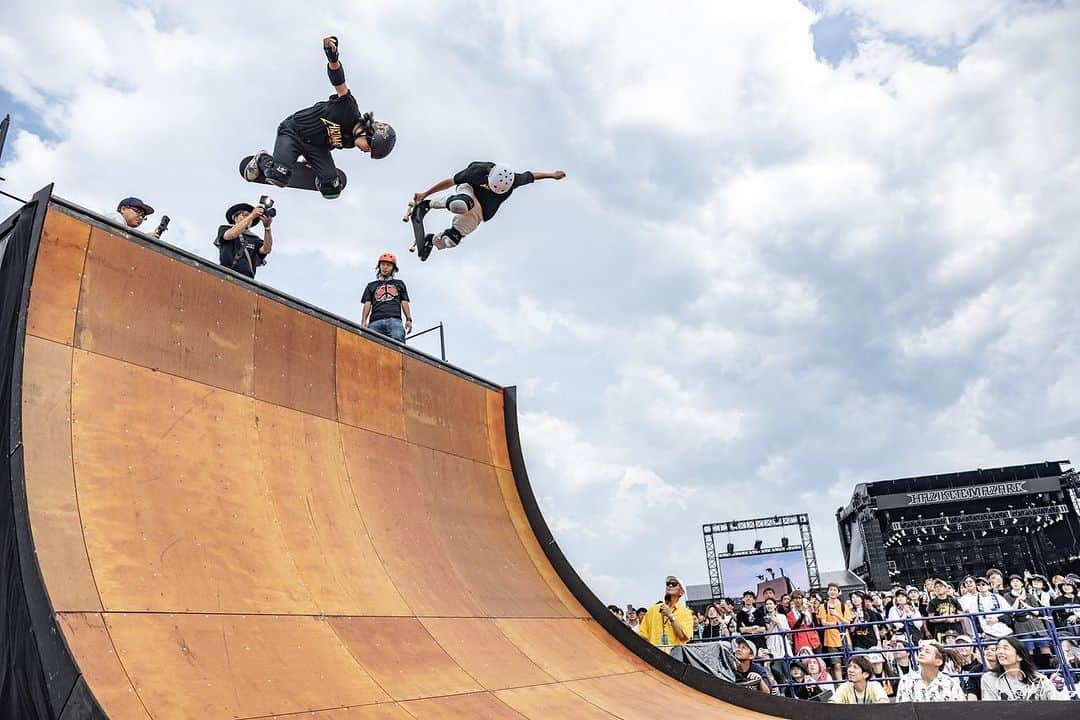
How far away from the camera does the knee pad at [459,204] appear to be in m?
6.99

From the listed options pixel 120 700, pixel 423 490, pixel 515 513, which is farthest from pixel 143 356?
pixel 515 513

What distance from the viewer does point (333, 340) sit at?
6074 millimetres

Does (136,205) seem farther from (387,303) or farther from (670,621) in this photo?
(670,621)

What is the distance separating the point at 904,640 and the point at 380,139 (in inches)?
304

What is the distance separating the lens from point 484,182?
7211 mm

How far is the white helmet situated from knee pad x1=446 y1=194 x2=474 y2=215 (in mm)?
291

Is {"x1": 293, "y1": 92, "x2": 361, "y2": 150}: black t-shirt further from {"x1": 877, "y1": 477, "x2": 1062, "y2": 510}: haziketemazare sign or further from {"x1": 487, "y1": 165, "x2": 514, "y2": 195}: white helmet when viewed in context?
{"x1": 877, "y1": 477, "x2": 1062, "y2": 510}: haziketemazare sign

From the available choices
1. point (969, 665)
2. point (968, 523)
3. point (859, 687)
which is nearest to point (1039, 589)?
point (969, 665)

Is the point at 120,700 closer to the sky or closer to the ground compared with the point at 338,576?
closer to the ground

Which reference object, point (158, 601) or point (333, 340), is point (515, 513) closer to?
point (333, 340)

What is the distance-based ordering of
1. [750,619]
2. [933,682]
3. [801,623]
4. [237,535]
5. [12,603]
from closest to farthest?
[12,603], [237,535], [933,682], [801,623], [750,619]

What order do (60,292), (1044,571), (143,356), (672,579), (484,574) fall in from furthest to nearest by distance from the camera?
(1044,571)
(672,579)
(484,574)
(143,356)
(60,292)

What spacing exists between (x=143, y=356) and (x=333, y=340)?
1859 millimetres

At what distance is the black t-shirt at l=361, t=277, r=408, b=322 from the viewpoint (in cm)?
782
